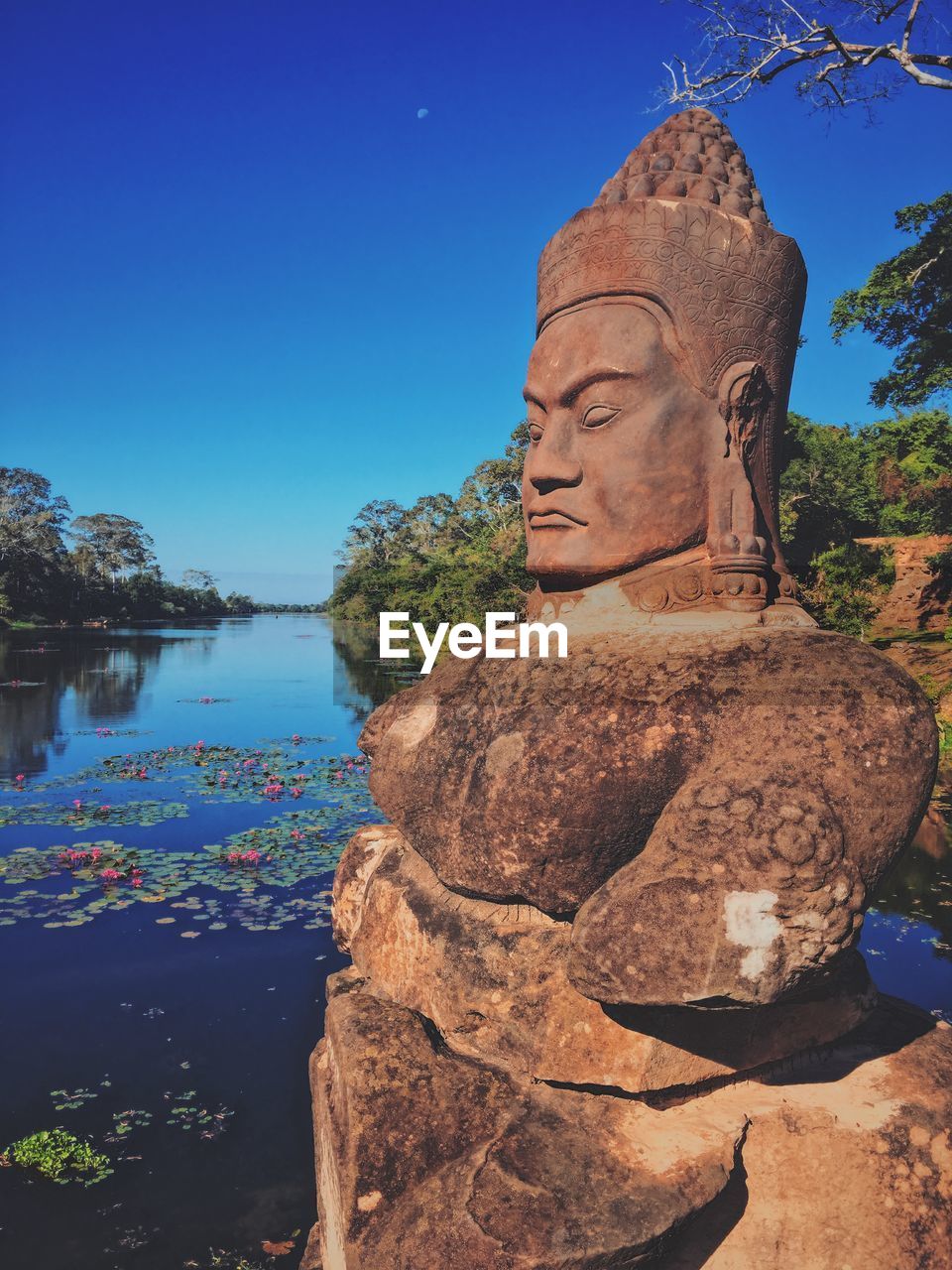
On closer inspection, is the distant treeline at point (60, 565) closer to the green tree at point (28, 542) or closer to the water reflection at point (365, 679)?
the green tree at point (28, 542)

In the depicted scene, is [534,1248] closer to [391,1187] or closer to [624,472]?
[391,1187]

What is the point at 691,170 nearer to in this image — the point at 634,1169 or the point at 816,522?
the point at 634,1169

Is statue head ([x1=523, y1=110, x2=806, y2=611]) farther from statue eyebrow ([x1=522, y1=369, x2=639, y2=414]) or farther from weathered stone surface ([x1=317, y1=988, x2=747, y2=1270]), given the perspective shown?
weathered stone surface ([x1=317, y1=988, x2=747, y2=1270])

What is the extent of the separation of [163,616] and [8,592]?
108 ft

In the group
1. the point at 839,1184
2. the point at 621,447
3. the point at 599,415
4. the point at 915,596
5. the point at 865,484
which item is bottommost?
the point at 839,1184

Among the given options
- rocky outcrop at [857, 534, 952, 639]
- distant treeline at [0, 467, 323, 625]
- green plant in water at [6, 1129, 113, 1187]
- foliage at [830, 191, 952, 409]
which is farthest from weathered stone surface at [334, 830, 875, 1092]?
distant treeline at [0, 467, 323, 625]

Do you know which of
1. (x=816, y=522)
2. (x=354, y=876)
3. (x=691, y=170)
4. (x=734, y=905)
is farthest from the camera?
(x=816, y=522)

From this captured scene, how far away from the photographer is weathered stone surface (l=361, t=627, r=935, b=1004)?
1.98 m

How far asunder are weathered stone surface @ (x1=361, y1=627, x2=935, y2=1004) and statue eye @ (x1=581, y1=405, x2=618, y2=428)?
0.73m

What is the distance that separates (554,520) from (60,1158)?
149 inches

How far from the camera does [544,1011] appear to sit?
2.54 metres

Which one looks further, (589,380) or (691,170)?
(691,170)

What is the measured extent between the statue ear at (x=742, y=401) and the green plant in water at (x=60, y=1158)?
14.0 feet

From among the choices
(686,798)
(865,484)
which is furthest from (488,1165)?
(865,484)
